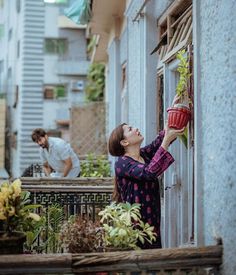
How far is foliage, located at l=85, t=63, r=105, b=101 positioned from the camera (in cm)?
1923

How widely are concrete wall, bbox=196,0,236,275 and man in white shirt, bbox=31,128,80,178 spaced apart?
464 centimetres

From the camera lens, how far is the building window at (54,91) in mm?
21891

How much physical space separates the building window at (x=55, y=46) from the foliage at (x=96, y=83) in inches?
130

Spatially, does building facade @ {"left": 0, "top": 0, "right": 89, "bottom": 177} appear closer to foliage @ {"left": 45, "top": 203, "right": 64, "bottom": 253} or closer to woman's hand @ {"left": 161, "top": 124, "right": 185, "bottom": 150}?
foliage @ {"left": 45, "top": 203, "right": 64, "bottom": 253}

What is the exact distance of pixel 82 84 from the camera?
22.7 meters

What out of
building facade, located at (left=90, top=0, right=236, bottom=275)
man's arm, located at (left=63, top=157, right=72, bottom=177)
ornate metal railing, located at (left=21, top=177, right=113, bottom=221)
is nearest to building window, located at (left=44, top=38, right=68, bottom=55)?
man's arm, located at (left=63, top=157, right=72, bottom=177)

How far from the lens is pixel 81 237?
314cm

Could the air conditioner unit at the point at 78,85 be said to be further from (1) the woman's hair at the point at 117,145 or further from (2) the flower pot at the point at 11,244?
(2) the flower pot at the point at 11,244

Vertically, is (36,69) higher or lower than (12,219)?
higher

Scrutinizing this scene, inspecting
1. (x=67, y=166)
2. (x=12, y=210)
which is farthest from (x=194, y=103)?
(x=67, y=166)

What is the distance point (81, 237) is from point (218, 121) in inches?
43.9

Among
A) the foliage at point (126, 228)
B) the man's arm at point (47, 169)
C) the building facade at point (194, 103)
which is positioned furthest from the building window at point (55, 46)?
the foliage at point (126, 228)

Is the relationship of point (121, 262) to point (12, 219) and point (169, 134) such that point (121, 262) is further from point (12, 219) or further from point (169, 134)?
point (169, 134)

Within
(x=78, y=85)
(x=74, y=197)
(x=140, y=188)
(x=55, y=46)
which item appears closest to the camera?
(x=140, y=188)
